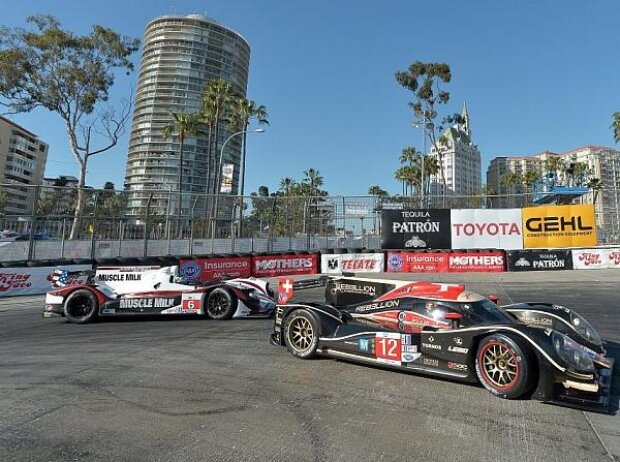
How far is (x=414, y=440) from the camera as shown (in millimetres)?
3318

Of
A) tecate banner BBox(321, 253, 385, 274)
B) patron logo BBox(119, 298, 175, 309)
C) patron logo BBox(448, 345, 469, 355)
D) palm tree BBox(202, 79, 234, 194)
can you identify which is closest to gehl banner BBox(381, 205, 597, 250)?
tecate banner BBox(321, 253, 385, 274)

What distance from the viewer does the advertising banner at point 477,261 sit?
17844mm

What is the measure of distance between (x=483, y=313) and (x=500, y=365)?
0.66 metres

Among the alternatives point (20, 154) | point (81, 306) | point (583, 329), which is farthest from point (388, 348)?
point (20, 154)

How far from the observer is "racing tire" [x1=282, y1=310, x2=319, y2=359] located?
18.3ft

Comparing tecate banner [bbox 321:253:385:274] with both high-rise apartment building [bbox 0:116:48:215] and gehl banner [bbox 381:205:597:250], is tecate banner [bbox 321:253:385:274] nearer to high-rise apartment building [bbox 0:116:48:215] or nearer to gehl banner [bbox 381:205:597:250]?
gehl banner [bbox 381:205:597:250]

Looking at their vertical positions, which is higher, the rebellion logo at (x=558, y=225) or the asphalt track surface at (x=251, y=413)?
the rebellion logo at (x=558, y=225)

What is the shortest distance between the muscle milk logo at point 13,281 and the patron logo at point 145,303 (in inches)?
248

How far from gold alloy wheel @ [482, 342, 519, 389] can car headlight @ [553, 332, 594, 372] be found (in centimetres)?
40

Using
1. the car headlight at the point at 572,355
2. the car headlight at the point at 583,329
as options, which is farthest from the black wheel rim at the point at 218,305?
the car headlight at the point at 572,355

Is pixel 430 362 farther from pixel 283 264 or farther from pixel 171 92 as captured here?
pixel 171 92

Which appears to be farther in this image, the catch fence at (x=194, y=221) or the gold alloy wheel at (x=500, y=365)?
the catch fence at (x=194, y=221)

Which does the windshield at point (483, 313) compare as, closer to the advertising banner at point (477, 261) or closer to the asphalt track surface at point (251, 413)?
the asphalt track surface at point (251, 413)

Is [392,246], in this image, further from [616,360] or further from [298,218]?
[616,360]
